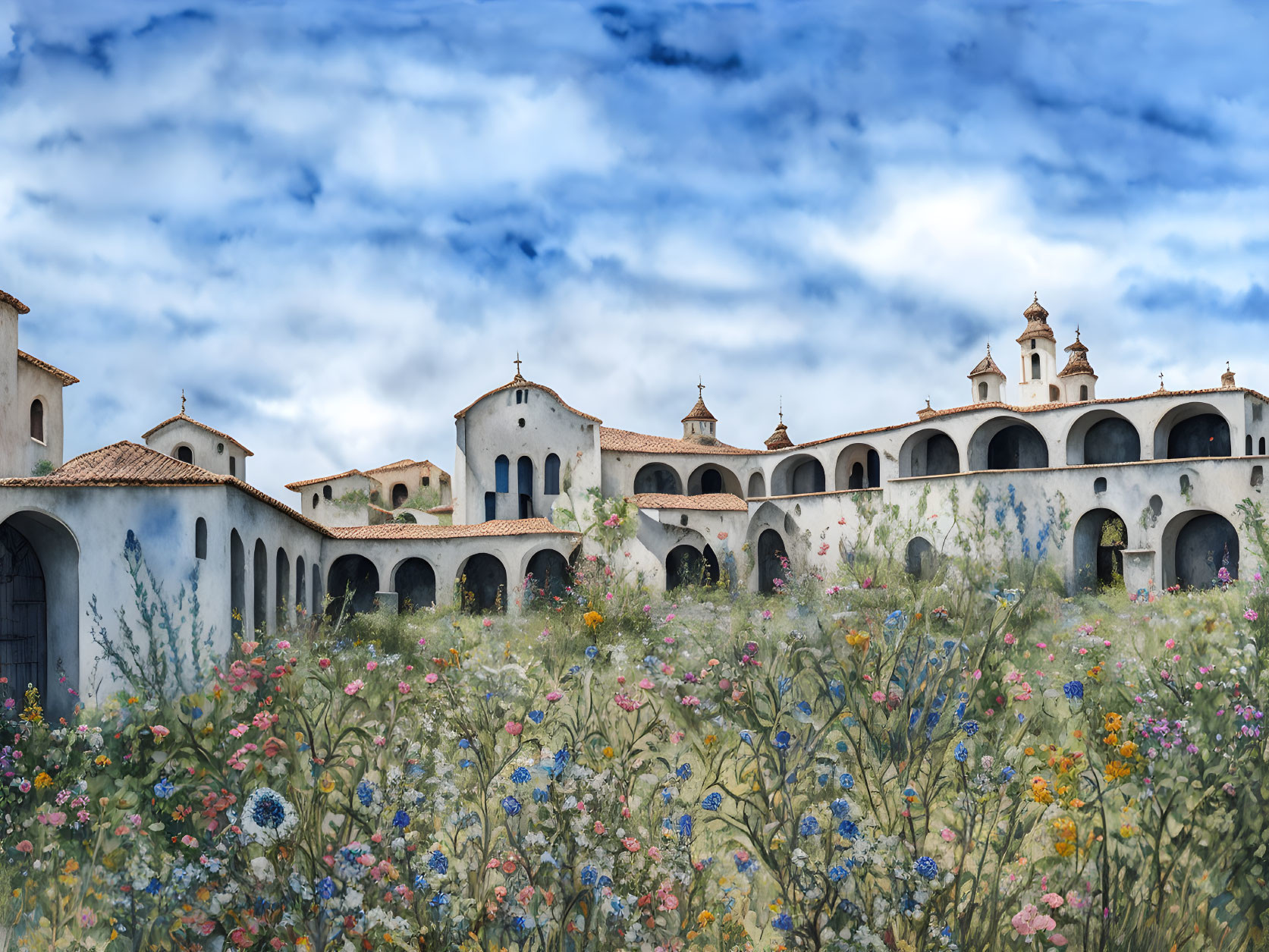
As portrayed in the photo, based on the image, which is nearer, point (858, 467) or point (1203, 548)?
point (1203, 548)

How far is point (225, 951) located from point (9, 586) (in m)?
11.9

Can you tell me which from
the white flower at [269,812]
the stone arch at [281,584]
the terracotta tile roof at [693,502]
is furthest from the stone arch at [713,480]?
the white flower at [269,812]

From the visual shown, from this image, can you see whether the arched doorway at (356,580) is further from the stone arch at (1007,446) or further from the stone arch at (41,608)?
the stone arch at (1007,446)

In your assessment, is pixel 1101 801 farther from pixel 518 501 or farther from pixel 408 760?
pixel 518 501

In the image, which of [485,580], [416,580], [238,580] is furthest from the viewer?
[485,580]

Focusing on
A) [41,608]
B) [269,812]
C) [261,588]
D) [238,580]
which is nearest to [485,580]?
[261,588]

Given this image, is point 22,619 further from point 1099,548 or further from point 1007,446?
point 1007,446

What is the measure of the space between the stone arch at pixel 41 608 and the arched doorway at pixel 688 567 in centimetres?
1631

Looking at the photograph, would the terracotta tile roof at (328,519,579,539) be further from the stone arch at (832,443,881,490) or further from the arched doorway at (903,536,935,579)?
the stone arch at (832,443,881,490)

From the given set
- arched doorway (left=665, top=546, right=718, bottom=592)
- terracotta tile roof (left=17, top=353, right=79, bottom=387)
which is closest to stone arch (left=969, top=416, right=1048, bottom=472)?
arched doorway (left=665, top=546, right=718, bottom=592)

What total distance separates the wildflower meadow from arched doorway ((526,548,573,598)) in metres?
21.2

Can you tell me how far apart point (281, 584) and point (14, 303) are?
294 inches

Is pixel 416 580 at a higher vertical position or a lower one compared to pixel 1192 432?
lower

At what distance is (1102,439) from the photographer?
28.3 metres
